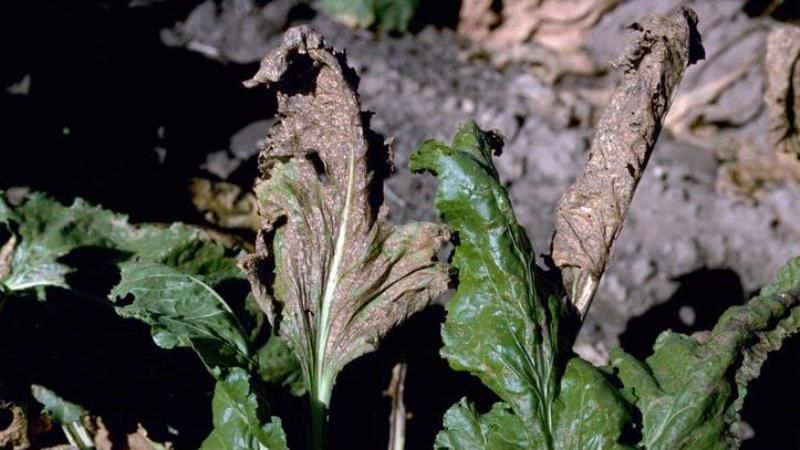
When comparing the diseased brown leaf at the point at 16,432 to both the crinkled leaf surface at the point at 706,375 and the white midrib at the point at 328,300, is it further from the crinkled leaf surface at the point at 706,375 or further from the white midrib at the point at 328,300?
the crinkled leaf surface at the point at 706,375

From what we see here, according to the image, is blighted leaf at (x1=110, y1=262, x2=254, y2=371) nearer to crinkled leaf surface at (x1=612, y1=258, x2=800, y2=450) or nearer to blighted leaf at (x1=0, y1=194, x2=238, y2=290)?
blighted leaf at (x1=0, y1=194, x2=238, y2=290)

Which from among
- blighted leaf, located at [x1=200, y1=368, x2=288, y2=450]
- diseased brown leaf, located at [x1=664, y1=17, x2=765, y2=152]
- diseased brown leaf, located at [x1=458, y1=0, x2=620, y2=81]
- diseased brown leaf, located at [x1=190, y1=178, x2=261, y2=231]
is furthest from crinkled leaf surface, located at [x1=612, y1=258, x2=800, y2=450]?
diseased brown leaf, located at [x1=458, y1=0, x2=620, y2=81]

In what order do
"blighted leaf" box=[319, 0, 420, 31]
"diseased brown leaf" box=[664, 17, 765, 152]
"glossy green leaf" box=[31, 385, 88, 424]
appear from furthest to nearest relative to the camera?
"blighted leaf" box=[319, 0, 420, 31] → "diseased brown leaf" box=[664, 17, 765, 152] → "glossy green leaf" box=[31, 385, 88, 424]

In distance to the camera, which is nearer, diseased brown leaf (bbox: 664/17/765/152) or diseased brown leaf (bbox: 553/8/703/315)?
diseased brown leaf (bbox: 553/8/703/315)

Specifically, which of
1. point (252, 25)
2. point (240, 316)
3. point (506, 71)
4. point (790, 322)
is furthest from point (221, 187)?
point (790, 322)

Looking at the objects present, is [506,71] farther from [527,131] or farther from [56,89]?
[56,89]

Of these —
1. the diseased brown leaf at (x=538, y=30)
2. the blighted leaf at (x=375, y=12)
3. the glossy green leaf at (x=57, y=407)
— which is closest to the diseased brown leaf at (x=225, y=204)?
the glossy green leaf at (x=57, y=407)

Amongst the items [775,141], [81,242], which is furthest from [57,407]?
[775,141]
